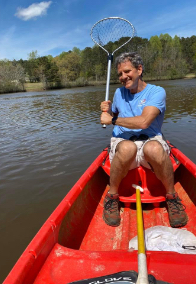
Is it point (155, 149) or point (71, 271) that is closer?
point (71, 271)

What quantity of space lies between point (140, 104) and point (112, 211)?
4.85 feet

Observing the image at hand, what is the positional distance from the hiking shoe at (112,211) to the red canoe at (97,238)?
0.25 feet

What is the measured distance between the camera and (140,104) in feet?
10.2

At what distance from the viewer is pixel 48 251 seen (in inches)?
71.6

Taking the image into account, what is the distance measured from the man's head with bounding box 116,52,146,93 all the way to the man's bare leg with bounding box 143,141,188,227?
89 centimetres

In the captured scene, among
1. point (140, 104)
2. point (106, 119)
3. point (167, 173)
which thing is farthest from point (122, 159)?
point (140, 104)

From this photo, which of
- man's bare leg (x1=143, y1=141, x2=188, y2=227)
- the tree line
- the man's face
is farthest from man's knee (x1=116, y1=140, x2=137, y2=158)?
the tree line

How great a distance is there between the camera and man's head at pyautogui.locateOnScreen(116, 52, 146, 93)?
2.97 m

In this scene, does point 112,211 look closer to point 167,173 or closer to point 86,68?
point 167,173

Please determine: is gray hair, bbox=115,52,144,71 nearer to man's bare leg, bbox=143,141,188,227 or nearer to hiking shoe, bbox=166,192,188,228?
man's bare leg, bbox=143,141,188,227

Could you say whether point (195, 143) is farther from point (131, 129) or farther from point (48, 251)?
point (48, 251)

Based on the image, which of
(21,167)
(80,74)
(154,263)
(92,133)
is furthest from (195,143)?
(80,74)

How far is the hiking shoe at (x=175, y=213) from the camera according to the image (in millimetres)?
2676

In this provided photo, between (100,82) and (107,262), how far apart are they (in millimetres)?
59701
